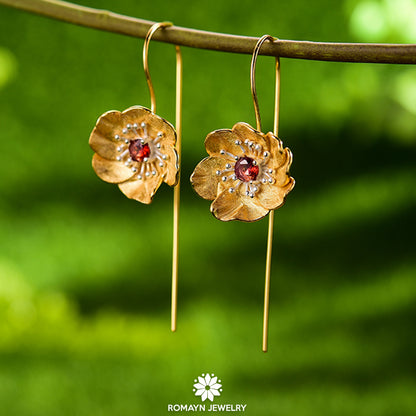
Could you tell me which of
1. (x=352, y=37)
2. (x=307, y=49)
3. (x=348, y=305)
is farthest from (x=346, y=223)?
(x=307, y=49)

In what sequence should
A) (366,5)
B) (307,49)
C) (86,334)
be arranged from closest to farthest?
(307,49), (366,5), (86,334)

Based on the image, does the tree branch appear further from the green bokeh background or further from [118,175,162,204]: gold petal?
the green bokeh background

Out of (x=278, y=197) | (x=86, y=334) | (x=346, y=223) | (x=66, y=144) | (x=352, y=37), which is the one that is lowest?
(x=278, y=197)

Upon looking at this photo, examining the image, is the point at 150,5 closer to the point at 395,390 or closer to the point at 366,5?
the point at 366,5

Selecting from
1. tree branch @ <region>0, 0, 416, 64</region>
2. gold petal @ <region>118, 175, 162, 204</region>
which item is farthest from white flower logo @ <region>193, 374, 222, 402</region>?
tree branch @ <region>0, 0, 416, 64</region>

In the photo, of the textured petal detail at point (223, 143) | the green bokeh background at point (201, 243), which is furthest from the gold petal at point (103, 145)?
the green bokeh background at point (201, 243)

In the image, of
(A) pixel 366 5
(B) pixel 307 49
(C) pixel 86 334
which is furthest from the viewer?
(C) pixel 86 334
